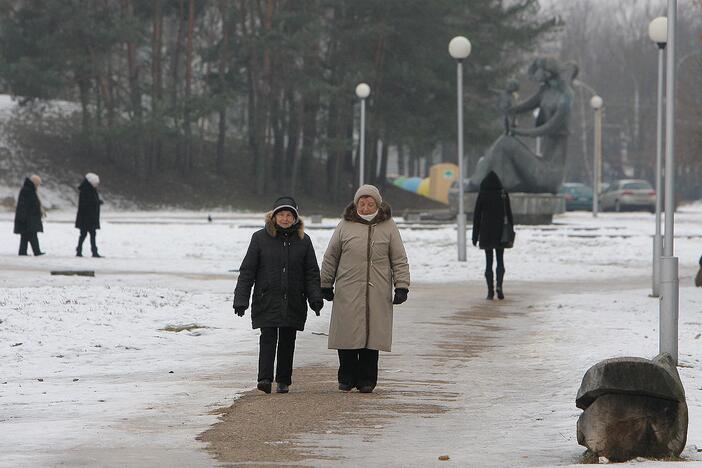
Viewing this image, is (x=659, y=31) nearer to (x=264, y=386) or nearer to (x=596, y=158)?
(x=264, y=386)

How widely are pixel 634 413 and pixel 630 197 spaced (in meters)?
58.3

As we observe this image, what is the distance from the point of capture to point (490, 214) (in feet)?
64.4

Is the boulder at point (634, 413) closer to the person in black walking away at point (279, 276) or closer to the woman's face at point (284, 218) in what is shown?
the person in black walking away at point (279, 276)

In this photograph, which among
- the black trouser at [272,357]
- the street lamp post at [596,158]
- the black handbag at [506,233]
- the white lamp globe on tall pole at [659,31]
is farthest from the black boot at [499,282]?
the street lamp post at [596,158]

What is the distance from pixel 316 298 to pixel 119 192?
50.0 m

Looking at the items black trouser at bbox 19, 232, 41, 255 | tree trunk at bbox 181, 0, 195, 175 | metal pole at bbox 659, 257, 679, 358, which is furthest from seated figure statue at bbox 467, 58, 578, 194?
metal pole at bbox 659, 257, 679, 358

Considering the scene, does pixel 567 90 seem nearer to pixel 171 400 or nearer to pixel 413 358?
pixel 413 358

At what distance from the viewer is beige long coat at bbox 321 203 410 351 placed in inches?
424

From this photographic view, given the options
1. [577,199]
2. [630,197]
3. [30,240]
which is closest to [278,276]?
[30,240]

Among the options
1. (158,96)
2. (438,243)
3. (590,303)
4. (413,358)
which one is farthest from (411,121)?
(413,358)

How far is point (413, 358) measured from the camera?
13.0 m

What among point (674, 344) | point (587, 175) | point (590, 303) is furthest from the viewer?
point (587, 175)

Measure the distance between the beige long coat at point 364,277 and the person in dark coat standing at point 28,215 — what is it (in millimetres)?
17257

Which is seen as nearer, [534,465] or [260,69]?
[534,465]
